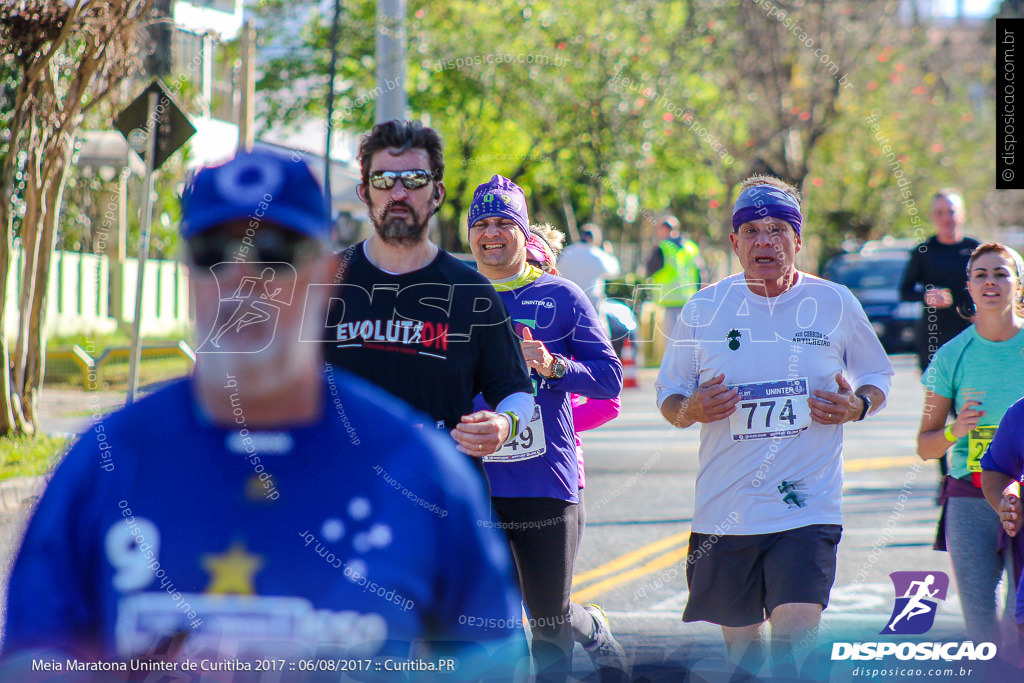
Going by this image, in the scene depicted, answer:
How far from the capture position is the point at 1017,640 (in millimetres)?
3521

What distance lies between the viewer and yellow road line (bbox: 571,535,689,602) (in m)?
6.42

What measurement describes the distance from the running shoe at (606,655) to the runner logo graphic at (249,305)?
317 centimetres

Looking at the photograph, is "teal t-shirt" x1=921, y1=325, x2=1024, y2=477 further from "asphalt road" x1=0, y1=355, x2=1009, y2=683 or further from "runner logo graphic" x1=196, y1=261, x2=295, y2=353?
"runner logo graphic" x1=196, y1=261, x2=295, y2=353

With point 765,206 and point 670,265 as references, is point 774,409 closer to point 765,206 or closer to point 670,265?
point 765,206

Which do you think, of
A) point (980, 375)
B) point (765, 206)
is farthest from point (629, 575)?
point (765, 206)

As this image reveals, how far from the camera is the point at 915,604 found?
476 centimetres

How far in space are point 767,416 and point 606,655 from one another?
1168 mm

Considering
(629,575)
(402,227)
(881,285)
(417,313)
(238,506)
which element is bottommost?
(629,575)

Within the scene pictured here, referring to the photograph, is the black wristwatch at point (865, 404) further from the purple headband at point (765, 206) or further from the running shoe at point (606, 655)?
the running shoe at point (606, 655)

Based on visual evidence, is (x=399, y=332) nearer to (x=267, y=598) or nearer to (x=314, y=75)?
(x=267, y=598)

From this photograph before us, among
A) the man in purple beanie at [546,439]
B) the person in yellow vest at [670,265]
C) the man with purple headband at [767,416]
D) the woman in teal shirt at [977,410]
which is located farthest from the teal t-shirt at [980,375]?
the person in yellow vest at [670,265]

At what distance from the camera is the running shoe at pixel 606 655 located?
4.57 meters

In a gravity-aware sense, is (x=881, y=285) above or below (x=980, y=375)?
above

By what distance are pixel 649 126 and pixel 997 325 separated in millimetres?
13355
